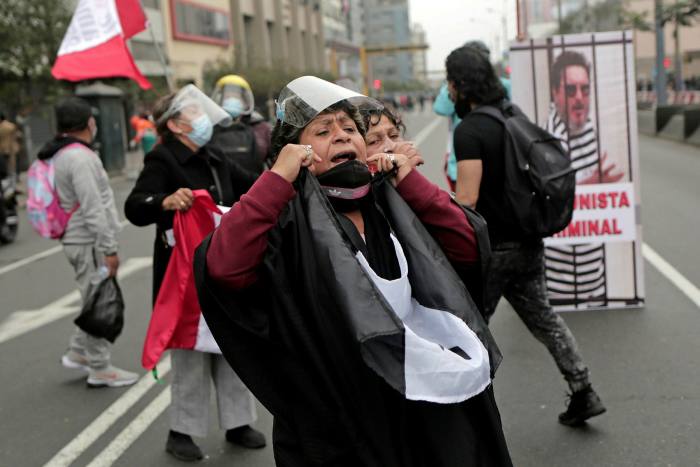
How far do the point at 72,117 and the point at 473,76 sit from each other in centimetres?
265

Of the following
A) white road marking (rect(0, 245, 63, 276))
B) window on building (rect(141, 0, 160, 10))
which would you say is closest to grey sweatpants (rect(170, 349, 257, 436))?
→ white road marking (rect(0, 245, 63, 276))

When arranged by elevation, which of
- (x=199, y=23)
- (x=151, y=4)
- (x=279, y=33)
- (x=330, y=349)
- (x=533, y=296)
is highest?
(x=279, y=33)

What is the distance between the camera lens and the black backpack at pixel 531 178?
4.62 metres

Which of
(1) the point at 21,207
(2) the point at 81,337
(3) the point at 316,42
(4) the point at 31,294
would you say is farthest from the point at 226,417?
(3) the point at 316,42

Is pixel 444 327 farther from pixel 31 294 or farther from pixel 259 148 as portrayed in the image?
pixel 31 294

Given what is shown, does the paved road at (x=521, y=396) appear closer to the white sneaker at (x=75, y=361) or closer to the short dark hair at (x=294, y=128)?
the white sneaker at (x=75, y=361)

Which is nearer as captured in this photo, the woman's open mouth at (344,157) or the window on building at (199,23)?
the woman's open mouth at (344,157)

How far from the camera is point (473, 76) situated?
183 inches

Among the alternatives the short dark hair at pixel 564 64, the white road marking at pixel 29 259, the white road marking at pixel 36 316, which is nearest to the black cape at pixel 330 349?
the short dark hair at pixel 564 64

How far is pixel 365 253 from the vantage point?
8.61 feet

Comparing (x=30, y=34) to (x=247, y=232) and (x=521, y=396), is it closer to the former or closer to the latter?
(x=521, y=396)

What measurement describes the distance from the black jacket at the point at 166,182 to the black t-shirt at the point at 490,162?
4.15 feet

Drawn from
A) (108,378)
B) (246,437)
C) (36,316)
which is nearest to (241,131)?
(108,378)

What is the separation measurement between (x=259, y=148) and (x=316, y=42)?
95.8 meters
